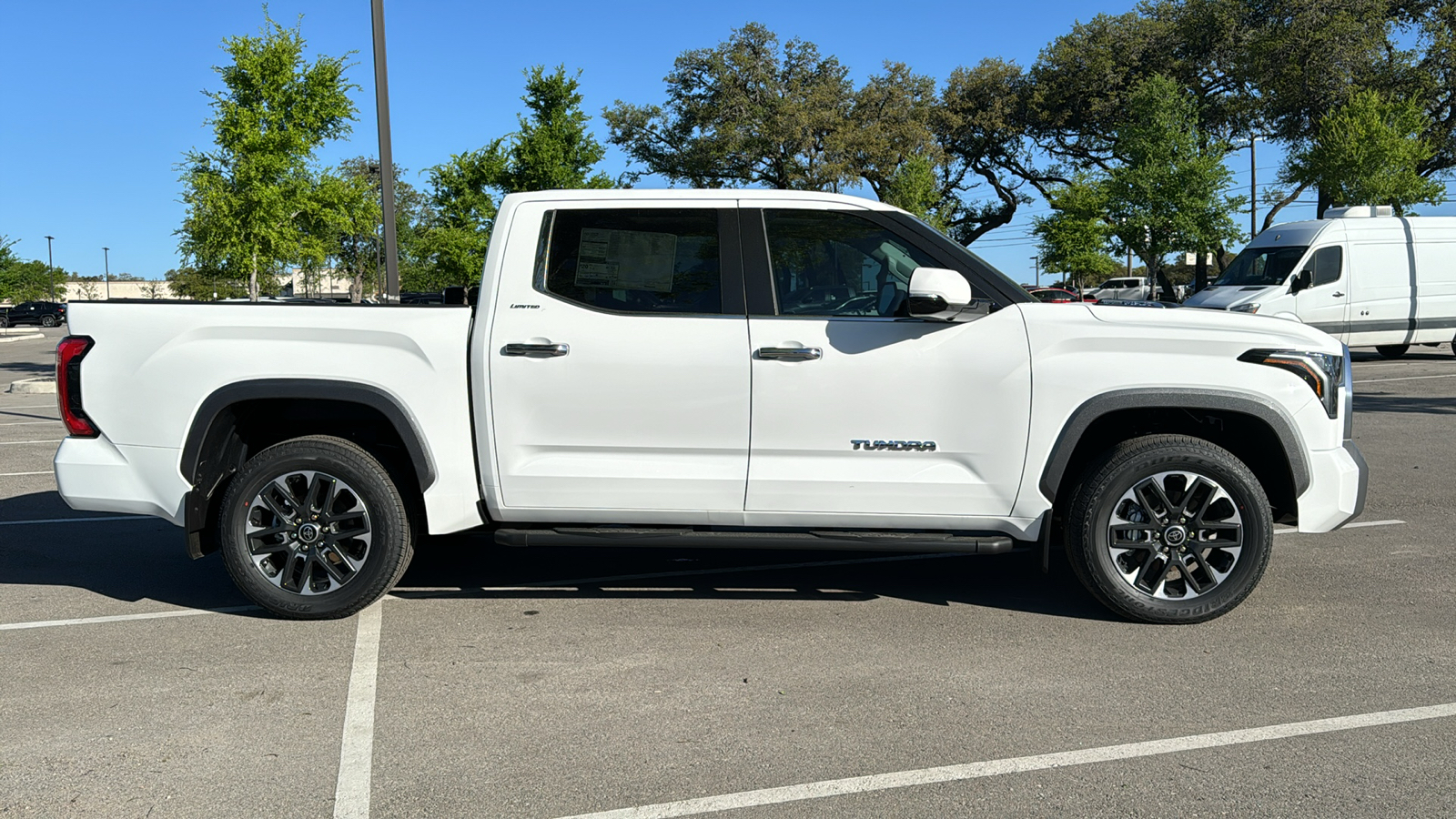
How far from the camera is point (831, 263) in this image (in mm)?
4883

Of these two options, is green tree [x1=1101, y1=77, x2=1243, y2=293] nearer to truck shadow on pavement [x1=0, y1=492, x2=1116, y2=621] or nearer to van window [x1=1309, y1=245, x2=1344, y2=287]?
van window [x1=1309, y1=245, x2=1344, y2=287]

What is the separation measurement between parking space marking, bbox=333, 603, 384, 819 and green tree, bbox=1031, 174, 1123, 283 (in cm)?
4091

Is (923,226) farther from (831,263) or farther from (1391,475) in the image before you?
(1391,475)

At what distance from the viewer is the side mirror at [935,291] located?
4.42 meters

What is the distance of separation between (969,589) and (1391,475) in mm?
4833

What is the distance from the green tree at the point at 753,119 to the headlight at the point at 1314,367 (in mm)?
37893

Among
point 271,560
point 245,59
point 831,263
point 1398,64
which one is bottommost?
point 271,560

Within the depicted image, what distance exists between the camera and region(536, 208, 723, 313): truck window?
15.8ft

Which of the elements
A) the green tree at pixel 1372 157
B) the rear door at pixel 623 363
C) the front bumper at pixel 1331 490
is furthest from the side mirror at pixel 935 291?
the green tree at pixel 1372 157

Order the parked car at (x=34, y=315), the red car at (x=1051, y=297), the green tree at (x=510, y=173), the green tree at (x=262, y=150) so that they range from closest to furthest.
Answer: the red car at (x=1051, y=297), the green tree at (x=262, y=150), the green tree at (x=510, y=173), the parked car at (x=34, y=315)

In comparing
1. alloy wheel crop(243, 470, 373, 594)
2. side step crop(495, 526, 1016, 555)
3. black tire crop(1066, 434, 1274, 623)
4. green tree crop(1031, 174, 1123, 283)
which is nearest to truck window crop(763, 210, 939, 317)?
side step crop(495, 526, 1016, 555)

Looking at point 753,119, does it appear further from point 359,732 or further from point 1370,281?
point 359,732

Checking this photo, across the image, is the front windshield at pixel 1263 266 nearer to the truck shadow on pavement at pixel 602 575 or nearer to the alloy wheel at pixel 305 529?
the truck shadow on pavement at pixel 602 575

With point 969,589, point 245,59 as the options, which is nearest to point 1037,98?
point 245,59
